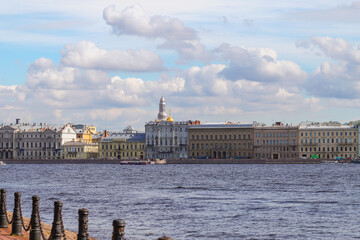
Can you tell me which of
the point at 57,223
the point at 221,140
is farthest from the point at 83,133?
the point at 57,223

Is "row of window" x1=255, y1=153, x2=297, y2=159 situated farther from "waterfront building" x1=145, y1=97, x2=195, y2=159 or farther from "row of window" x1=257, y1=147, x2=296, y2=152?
"waterfront building" x1=145, y1=97, x2=195, y2=159

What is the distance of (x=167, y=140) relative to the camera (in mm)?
127125

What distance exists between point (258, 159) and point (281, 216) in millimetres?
93206

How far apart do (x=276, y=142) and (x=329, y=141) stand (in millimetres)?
8871

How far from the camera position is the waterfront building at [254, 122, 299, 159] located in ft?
391

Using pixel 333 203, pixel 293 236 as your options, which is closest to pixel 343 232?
pixel 293 236

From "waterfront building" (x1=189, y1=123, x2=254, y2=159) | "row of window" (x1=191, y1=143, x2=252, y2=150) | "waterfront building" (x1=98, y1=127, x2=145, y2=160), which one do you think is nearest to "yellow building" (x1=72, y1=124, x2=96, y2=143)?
"waterfront building" (x1=98, y1=127, x2=145, y2=160)

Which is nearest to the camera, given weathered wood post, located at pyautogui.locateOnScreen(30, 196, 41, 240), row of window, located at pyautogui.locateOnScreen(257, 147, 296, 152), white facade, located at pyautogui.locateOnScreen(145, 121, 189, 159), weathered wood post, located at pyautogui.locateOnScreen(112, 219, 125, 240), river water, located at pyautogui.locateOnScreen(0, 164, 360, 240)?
weathered wood post, located at pyautogui.locateOnScreen(112, 219, 125, 240)

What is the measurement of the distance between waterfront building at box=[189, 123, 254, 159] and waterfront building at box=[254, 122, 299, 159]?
46.9 inches

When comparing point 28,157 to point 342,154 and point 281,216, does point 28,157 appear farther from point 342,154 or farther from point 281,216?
point 281,216

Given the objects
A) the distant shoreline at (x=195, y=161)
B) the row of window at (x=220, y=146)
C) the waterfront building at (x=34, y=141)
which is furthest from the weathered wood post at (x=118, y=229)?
the waterfront building at (x=34, y=141)

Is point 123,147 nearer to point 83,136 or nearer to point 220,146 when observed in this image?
point 83,136

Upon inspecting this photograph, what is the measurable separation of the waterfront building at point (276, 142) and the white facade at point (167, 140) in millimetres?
13189

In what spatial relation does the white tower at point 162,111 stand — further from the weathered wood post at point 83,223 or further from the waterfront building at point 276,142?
the weathered wood post at point 83,223
